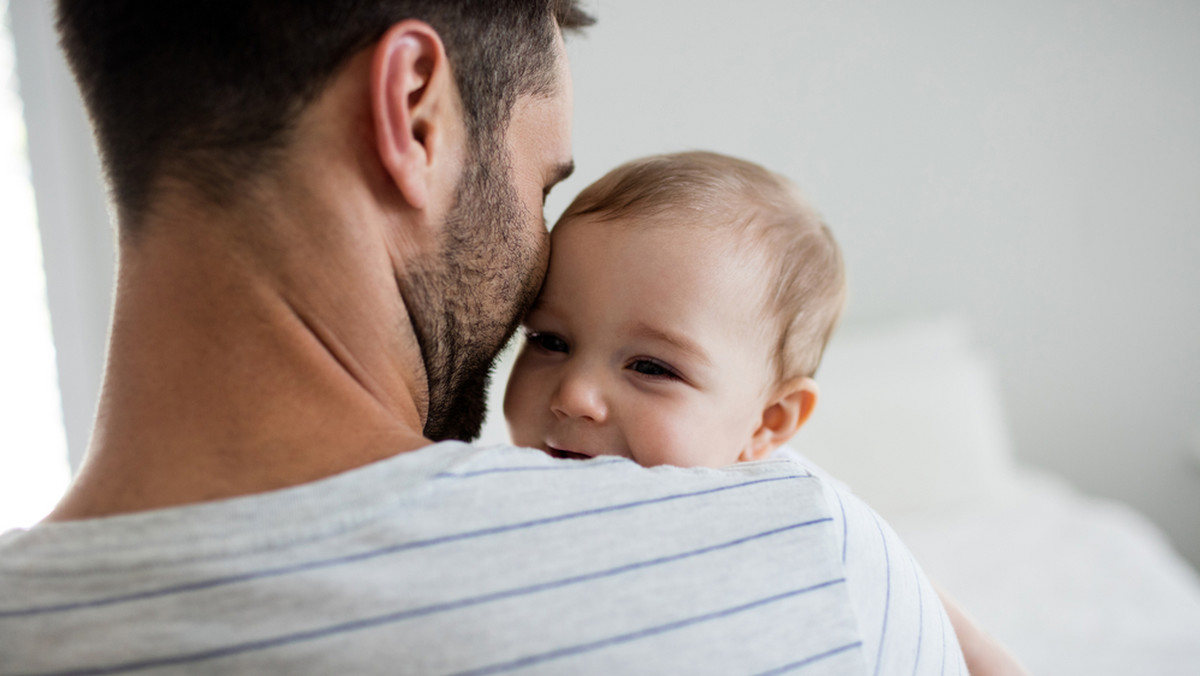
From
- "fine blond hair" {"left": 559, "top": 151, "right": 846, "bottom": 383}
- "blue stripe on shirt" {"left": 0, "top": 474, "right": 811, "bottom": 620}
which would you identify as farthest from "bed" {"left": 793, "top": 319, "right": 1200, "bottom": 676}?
"blue stripe on shirt" {"left": 0, "top": 474, "right": 811, "bottom": 620}

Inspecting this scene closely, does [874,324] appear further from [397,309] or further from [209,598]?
[209,598]

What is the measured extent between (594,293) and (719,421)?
23 cm

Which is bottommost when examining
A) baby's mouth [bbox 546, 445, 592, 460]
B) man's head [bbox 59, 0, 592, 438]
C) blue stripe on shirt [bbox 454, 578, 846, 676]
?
baby's mouth [bbox 546, 445, 592, 460]

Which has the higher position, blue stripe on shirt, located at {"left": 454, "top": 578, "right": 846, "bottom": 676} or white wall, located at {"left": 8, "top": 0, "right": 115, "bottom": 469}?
blue stripe on shirt, located at {"left": 454, "top": 578, "right": 846, "bottom": 676}

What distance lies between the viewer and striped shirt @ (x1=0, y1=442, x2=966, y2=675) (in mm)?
546

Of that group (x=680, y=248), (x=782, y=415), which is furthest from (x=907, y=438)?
(x=680, y=248)

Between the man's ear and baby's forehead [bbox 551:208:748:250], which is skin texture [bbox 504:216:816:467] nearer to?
baby's forehead [bbox 551:208:748:250]

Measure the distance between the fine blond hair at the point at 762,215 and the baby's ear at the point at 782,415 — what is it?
2cm

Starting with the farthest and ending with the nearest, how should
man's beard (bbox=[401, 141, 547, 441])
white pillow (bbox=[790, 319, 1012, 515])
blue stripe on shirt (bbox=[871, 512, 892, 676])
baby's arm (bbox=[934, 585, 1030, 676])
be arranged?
1. white pillow (bbox=[790, 319, 1012, 515])
2. baby's arm (bbox=[934, 585, 1030, 676])
3. man's beard (bbox=[401, 141, 547, 441])
4. blue stripe on shirt (bbox=[871, 512, 892, 676])

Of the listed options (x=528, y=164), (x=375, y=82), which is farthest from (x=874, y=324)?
(x=375, y=82)

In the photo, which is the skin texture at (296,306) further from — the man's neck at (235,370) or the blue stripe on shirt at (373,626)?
the blue stripe on shirt at (373,626)

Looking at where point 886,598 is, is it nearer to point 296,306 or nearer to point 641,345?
point 641,345

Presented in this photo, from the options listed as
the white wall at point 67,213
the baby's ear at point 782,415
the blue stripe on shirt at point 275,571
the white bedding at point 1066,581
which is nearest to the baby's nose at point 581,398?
the baby's ear at point 782,415

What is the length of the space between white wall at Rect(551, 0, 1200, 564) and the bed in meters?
0.30
